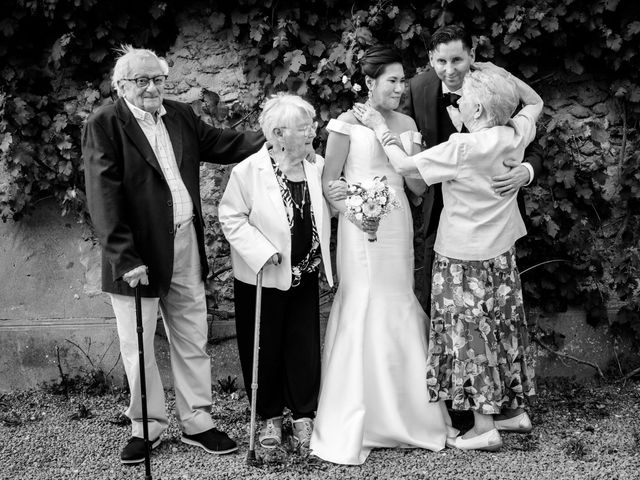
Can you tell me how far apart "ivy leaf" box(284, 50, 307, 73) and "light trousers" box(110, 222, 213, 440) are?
1718mm

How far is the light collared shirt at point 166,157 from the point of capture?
4352 millimetres

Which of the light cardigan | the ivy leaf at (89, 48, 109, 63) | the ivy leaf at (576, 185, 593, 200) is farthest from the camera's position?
the ivy leaf at (89, 48, 109, 63)

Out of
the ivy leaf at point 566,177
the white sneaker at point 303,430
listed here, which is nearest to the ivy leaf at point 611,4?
the ivy leaf at point 566,177

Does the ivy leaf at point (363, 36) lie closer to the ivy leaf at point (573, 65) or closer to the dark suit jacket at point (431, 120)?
the dark suit jacket at point (431, 120)

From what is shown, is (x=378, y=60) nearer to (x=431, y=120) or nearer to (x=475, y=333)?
(x=431, y=120)

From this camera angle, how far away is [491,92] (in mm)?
4219

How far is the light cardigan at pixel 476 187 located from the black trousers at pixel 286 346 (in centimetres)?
89

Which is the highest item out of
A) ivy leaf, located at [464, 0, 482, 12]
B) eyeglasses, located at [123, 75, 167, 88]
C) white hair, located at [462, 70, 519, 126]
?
ivy leaf, located at [464, 0, 482, 12]

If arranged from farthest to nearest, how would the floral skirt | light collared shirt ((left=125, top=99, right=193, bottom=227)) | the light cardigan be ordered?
the floral skirt → light collared shirt ((left=125, top=99, right=193, bottom=227)) → the light cardigan

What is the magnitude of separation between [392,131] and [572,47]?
1.95m

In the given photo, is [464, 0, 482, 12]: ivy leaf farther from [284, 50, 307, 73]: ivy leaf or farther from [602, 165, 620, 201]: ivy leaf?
[602, 165, 620, 201]: ivy leaf

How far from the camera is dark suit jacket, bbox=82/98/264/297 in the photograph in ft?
13.6

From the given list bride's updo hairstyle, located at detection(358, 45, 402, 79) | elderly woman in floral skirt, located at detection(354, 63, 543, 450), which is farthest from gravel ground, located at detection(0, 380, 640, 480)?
bride's updo hairstyle, located at detection(358, 45, 402, 79)

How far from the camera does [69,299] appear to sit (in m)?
6.07
